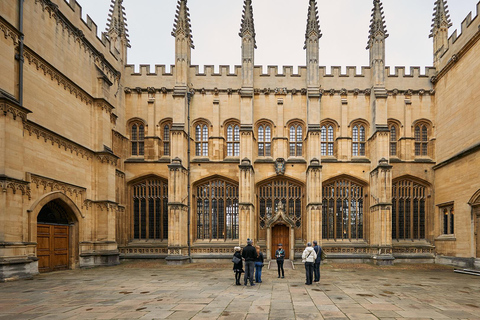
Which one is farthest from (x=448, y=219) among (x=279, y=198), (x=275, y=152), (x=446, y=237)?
(x=275, y=152)

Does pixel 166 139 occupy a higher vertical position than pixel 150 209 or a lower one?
higher

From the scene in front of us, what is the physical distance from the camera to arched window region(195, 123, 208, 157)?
25.2m

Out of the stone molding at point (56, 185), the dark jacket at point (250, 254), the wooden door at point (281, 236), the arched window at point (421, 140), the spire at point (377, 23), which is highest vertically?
the spire at point (377, 23)

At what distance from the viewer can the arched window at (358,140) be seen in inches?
990

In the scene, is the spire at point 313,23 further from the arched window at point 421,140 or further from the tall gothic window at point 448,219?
the tall gothic window at point 448,219

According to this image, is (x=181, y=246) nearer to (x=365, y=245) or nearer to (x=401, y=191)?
(x=365, y=245)

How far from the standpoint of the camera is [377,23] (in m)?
24.1

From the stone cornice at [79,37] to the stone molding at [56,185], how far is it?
7.50 m

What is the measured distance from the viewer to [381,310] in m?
9.45

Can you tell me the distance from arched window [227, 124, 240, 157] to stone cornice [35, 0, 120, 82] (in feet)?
27.5

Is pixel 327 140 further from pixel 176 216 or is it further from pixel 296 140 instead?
pixel 176 216

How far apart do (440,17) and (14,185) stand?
89.3 feet

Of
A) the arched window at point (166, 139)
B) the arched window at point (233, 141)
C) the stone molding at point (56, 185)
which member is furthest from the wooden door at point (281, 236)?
the stone molding at point (56, 185)

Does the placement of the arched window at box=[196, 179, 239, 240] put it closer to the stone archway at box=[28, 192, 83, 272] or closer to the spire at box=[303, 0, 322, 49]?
the stone archway at box=[28, 192, 83, 272]
